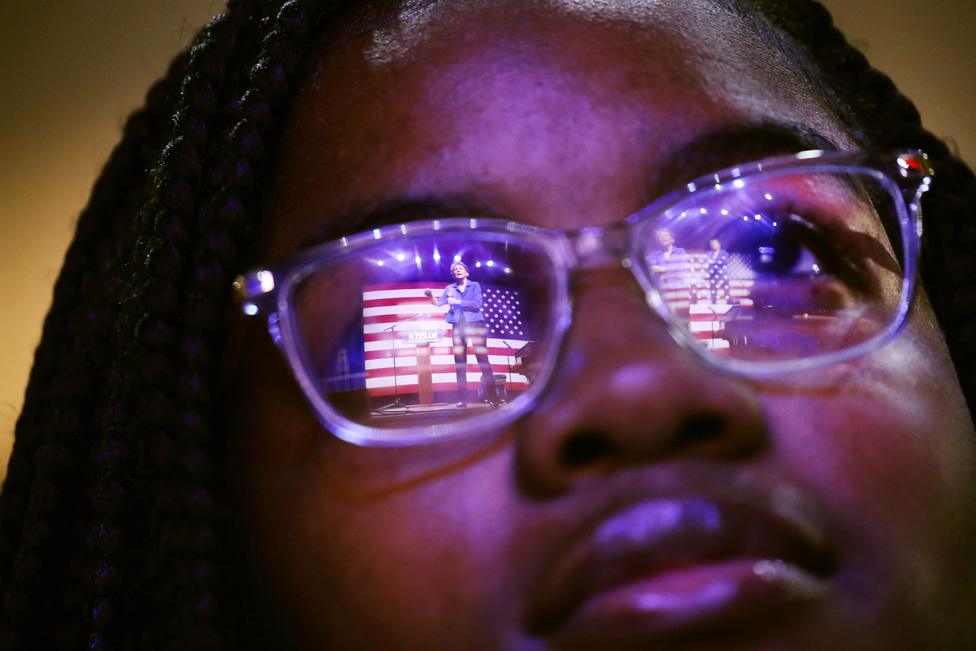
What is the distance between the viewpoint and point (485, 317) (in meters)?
0.55

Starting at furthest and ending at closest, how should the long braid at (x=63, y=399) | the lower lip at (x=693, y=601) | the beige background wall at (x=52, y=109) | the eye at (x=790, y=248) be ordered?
the beige background wall at (x=52, y=109) < the long braid at (x=63, y=399) < the eye at (x=790, y=248) < the lower lip at (x=693, y=601)

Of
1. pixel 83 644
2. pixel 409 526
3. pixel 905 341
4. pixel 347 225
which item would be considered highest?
pixel 347 225

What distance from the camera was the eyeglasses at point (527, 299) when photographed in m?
0.55

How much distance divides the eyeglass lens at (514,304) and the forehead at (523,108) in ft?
0.14

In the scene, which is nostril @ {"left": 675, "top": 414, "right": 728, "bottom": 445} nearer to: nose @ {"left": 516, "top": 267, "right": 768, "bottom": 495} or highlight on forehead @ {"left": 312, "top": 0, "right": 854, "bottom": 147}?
nose @ {"left": 516, "top": 267, "right": 768, "bottom": 495}

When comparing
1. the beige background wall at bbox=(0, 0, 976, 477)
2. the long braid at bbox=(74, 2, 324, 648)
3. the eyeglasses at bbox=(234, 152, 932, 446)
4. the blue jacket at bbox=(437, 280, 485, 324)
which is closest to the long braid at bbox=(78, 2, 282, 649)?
the long braid at bbox=(74, 2, 324, 648)

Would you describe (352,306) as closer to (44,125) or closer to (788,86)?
(788,86)

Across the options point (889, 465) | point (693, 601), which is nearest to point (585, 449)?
point (693, 601)

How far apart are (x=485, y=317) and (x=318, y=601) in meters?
0.24

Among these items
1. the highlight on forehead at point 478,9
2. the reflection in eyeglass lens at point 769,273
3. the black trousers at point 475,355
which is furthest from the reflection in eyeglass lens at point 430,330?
the highlight on forehead at point 478,9

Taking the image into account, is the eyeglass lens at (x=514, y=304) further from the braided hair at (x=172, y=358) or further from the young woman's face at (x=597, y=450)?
the braided hair at (x=172, y=358)

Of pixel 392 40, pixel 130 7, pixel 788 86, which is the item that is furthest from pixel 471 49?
pixel 130 7

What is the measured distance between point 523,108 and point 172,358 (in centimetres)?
36

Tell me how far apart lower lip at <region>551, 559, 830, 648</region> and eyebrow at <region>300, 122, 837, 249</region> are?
0.90 feet
